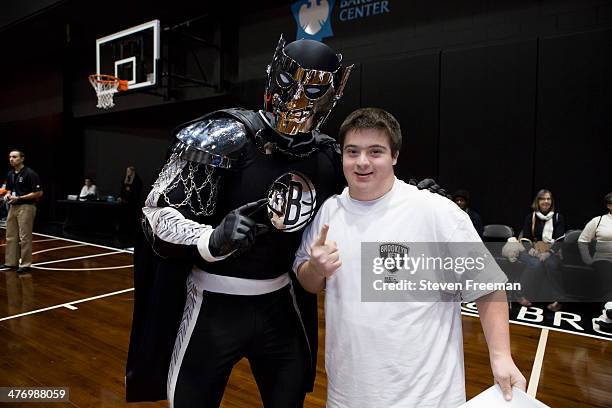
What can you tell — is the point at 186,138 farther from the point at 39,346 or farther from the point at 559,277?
the point at 559,277

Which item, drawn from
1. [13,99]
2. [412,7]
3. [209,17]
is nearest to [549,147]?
[412,7]

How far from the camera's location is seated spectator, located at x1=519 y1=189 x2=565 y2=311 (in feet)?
14.3

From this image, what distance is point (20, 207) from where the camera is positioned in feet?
17.9

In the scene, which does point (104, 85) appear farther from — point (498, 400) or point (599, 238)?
point (498, 400)

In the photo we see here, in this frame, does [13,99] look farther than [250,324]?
Yes

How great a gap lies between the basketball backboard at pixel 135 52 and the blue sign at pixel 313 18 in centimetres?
249

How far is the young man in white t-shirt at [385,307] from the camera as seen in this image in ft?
3.49

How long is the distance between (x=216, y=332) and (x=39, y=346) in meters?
2.60

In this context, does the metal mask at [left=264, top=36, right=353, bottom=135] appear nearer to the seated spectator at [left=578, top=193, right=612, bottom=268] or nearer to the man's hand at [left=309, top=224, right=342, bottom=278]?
the man's hand at [left=309, top=224, right=342, bottom=278]

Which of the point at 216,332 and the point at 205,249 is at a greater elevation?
the point at 205,249

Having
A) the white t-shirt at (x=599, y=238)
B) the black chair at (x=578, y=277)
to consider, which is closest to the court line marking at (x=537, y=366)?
the black chair at (x=578, y=277)

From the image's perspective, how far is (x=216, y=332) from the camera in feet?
4.07

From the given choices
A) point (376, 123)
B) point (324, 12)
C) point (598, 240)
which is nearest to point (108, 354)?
point (376, 123)

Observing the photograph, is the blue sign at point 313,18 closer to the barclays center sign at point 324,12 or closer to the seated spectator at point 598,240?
the barclays center sign at point 324,12
